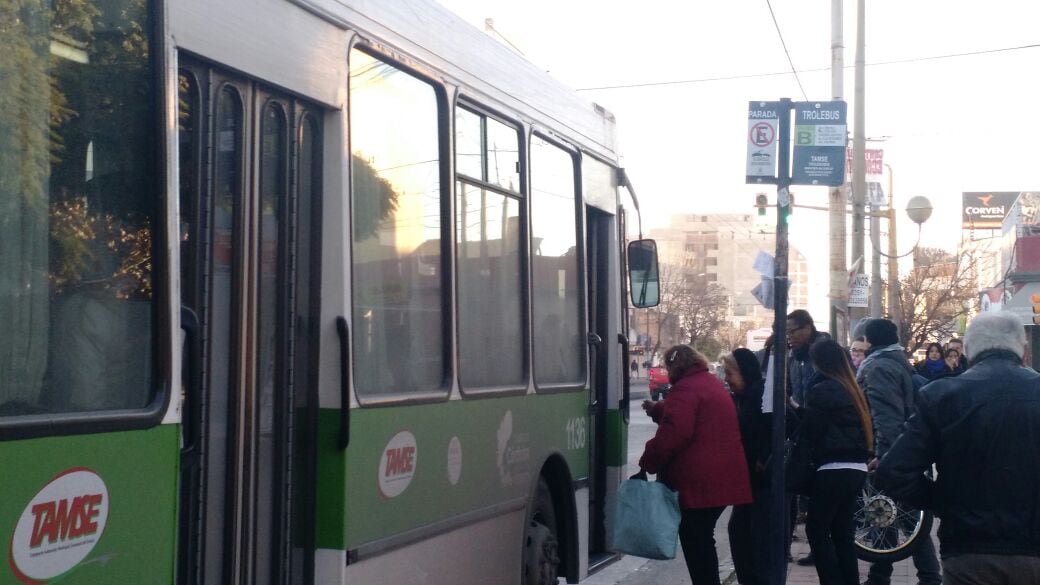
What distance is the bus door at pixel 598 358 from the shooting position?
845 cm

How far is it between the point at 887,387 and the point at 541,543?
3068mm

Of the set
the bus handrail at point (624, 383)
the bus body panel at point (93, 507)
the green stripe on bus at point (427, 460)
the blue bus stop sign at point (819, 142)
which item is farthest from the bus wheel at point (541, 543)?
the bus body panel at point (93, 507)

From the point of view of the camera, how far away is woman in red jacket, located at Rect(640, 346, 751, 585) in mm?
7605

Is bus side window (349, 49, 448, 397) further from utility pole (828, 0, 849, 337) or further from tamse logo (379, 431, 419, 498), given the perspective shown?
utility pole (828, 0, 849, 337)

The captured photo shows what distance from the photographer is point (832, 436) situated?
25.5 ft

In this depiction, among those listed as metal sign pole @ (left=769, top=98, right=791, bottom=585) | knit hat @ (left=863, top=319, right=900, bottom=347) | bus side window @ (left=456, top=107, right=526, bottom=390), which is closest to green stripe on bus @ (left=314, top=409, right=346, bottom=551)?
bus side window @ (left=456, top=107, right=526, bottom=390)

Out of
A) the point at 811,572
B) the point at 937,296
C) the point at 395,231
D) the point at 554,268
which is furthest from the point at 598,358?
the point at 937,296

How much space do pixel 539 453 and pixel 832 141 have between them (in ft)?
11.0

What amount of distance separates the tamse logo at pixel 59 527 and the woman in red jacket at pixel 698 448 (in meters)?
4.54

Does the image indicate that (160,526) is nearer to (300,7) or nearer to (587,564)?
(300,7)

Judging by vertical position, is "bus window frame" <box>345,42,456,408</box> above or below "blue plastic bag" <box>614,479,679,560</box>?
above

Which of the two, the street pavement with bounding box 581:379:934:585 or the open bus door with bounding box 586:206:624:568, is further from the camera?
the street pavement with bounding box 581:379:934:585

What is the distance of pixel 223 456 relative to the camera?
170 inches

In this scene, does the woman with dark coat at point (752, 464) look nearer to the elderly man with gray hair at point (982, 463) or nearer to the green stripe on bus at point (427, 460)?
the green stripe on bus at point (427, 460)
